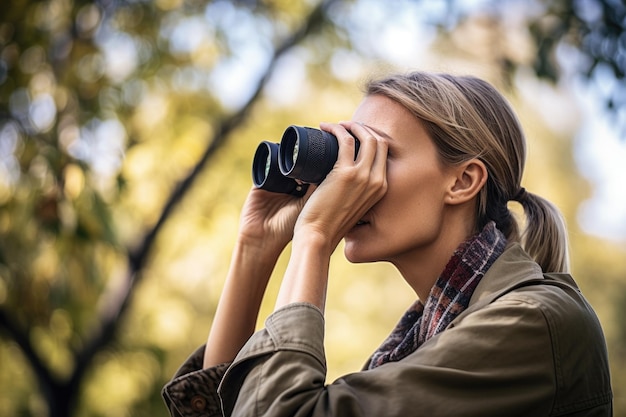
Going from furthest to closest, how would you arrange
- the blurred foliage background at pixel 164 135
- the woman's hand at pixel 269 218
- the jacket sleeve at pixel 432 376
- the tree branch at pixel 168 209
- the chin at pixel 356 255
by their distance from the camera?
the tree branch at pixel 168 209 → the blurred foliage background at pixel 164 135 → the woman's hand at pixel 269 218 → the chin at pixel 356 255 → the jacket sleeve at pixel 432 376

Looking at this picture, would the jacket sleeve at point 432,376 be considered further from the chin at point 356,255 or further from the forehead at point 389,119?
the forehead at point 389,119

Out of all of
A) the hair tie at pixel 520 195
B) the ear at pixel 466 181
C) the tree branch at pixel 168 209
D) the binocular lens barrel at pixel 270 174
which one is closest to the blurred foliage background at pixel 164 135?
the tree branch at pixel 168 209

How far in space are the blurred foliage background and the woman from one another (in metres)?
1.07

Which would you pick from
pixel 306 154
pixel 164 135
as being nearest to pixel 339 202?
pixel 306 154

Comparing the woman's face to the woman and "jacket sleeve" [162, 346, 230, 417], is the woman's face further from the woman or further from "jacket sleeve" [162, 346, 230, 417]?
"jacket sleeve" [162, 346, 230, 417]

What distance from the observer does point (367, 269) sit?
30.9 ft

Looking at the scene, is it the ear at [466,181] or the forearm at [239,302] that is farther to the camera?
the forearm at [239,302]

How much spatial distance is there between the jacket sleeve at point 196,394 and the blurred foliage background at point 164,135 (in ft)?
5.41

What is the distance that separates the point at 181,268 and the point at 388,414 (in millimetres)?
6229

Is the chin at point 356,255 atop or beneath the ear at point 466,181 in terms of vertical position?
beneath

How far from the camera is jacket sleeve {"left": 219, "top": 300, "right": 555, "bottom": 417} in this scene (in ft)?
4.79

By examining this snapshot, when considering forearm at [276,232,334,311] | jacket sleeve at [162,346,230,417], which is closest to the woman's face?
forearm at [276,232,334,311]

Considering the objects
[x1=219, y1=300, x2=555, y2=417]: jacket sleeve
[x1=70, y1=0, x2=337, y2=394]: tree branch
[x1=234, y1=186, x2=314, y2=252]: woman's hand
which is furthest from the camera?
[x1=70, y1=0, x2=337, y2=394]: tree branch

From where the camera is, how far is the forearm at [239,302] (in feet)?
6.82
